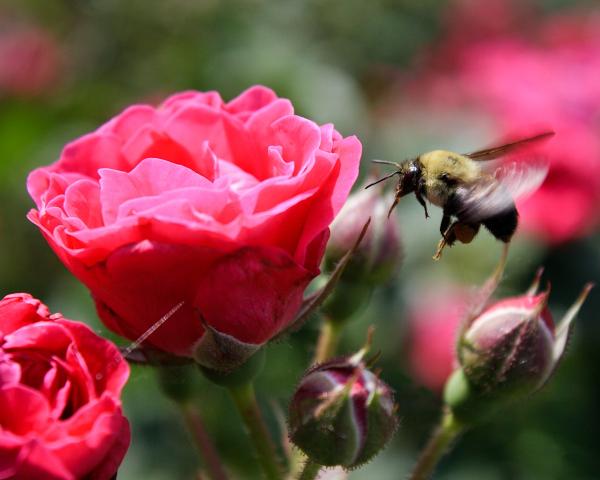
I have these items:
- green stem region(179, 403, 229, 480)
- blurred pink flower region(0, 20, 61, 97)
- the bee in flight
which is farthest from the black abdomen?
blurred pink flower region(0, 20, 61, 97)

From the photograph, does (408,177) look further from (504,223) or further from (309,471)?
(309,471)

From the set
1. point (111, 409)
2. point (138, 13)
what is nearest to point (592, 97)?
point (138, 13)

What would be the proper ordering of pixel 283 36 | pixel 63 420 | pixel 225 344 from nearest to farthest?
1. pixel 63 420
2. pixel 225 344
3. pixel 283 36

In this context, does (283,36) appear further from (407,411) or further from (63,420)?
(63,420)

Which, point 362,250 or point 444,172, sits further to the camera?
point 362,250

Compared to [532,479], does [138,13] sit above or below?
above

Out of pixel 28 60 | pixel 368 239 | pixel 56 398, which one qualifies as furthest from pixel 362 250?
pixel 28 60
